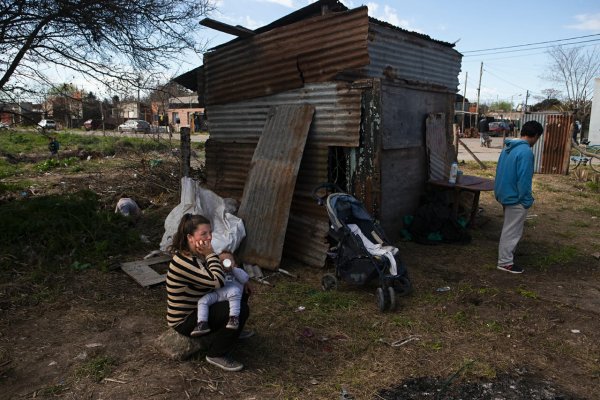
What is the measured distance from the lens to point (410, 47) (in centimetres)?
655

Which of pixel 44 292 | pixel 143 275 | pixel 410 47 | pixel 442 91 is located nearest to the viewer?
pixel 44 292

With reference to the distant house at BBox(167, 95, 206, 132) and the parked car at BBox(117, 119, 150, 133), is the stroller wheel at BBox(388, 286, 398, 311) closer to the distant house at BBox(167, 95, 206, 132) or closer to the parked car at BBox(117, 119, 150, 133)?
the distant house at BBox(167, 95, 206, 132)

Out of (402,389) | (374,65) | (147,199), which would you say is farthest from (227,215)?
(147,199)

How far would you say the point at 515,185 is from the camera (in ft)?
17.7

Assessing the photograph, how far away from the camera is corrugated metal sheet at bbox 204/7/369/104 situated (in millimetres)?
5523

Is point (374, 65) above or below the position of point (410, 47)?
below

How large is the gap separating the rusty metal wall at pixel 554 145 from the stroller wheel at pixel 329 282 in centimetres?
1264

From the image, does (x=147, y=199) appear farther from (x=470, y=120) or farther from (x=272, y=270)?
(x=470, y=120)

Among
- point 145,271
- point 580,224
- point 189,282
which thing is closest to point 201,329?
point 189,282

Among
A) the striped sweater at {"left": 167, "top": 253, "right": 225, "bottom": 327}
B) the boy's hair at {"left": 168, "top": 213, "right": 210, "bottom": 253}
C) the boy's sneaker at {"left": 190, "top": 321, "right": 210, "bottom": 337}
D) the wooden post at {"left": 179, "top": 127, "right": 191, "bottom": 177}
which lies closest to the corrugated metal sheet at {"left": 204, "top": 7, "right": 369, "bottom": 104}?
the wooden post at {"left": 179, "top": 127, "right": 191, "bottom": 177}

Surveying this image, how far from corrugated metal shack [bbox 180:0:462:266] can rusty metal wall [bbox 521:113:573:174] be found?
8.72m

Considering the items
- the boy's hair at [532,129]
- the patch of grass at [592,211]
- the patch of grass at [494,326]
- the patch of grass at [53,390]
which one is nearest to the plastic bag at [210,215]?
the patch of grass at [53,390]

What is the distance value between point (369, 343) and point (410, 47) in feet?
15.6

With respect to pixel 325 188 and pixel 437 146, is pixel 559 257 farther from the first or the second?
pixel 325 188
